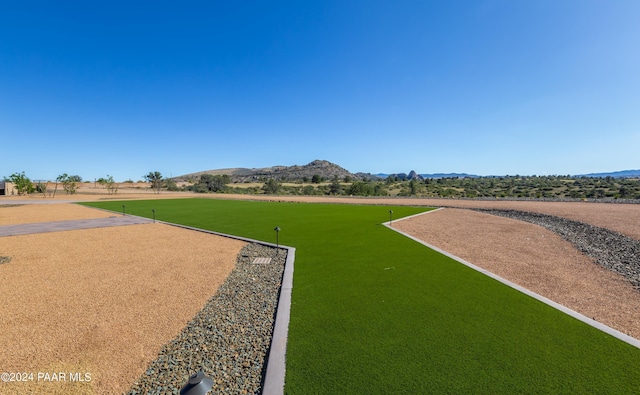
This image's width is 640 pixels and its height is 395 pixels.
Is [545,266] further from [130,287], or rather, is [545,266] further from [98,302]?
[98,302]

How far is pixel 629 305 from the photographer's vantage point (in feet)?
19.8

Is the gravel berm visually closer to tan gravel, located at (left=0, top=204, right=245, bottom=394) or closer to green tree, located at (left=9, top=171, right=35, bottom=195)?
tan gravel, located at (left=0, top=204, right=245, bottom=394)

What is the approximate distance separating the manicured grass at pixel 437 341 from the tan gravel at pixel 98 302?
256cm

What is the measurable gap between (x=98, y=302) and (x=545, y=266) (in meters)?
12.7

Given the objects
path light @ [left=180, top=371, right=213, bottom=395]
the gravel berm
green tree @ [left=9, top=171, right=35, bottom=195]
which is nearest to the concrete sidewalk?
path light @ [left=180, top=371, right=213, bottom=395]

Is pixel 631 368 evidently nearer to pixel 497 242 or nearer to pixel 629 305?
pixel 629 305

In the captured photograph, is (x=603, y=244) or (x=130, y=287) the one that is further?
(x=603, y=244)

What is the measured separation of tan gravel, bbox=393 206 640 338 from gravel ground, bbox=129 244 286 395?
6604 mm

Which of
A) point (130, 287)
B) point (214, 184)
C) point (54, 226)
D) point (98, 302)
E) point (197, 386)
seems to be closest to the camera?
point (197, 386)

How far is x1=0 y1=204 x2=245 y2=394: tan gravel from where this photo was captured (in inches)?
160

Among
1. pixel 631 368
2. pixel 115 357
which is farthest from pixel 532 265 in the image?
pixel 115 357

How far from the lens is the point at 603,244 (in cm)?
1180

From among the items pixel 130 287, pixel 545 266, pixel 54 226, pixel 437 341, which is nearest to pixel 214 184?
pixel 54 226

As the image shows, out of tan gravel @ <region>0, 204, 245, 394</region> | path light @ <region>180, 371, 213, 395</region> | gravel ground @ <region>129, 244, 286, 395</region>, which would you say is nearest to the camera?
path light @ <region>180, 371, 213, 395</region>
